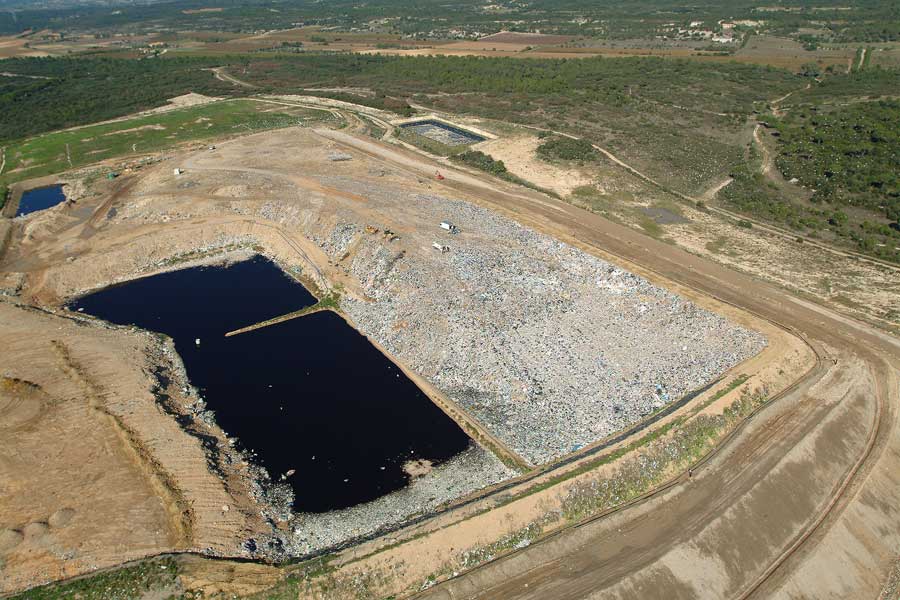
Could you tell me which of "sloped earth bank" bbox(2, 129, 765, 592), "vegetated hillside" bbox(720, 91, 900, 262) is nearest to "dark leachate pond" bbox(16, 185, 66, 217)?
"sloped earth bank" bbox(2, 129, 765, 592)

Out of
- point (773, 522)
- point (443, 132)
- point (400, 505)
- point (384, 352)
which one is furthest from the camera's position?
point (443, 132)

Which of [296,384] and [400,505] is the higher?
[296,384]

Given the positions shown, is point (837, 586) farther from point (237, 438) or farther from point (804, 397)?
point (237, 438)

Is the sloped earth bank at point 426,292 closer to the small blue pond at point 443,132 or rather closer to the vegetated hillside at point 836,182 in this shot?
the small blue pond at point 443,132

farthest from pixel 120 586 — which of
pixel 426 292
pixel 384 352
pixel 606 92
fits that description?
pixel 606 92

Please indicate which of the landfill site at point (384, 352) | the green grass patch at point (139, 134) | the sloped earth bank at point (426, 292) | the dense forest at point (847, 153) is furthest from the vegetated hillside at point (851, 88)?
the green grass patch at point (139, 134)

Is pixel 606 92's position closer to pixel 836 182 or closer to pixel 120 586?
pixel 836 182
